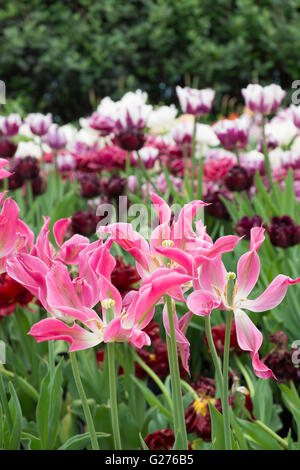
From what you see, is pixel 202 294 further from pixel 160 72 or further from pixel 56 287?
pixel 160 72

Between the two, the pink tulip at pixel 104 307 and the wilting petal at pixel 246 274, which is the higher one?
the wilting petal at pixel 246 274

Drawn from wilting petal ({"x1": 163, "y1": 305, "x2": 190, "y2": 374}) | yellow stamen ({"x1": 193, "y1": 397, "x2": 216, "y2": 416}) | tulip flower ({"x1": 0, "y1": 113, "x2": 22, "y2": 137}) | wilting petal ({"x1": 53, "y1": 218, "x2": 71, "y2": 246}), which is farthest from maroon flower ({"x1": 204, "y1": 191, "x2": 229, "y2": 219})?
wilting petal ({"x1": 163, "y1": 305, "x2": 190, "y2": 374})

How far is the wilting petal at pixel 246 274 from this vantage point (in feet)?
1.77

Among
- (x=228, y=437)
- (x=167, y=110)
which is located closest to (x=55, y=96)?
(x=167, y=110)

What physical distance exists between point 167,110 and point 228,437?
169cm

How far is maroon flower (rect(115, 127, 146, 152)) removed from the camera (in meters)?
1.56

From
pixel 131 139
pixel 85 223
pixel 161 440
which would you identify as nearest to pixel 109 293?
pixel 161 440

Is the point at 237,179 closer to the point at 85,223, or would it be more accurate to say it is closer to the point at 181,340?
the point at 85,223

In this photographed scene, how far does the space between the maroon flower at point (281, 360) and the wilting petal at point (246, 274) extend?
387 mm

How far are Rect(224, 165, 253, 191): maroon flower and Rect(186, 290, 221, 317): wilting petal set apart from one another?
106 centimetres

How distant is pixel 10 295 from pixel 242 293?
0.55m

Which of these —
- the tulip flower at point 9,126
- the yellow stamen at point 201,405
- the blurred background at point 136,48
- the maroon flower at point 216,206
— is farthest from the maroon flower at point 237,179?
the blurred background at point 136,48

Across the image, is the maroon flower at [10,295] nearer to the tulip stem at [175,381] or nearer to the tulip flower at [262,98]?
the tulip stem at [175,381]

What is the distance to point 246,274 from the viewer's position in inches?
21.5
